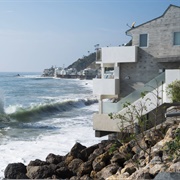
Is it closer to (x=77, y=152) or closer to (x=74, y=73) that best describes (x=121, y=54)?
(x=77, y=152)

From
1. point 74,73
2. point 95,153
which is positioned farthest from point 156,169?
point 74,73

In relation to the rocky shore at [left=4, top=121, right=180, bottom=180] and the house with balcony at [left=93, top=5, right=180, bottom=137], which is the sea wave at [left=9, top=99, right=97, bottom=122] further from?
the rocky shore at [left=4, top=121, right=180, bottom=180]

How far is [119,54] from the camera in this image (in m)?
18.0

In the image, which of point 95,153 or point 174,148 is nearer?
point 174,148

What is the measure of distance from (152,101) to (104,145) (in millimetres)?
3495

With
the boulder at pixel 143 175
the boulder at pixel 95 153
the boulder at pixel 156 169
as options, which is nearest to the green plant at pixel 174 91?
the boulder at pixel 95 153

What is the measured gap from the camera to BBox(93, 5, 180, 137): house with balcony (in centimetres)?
1695

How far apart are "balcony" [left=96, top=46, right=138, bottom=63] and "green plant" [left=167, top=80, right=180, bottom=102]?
3291 millimetres

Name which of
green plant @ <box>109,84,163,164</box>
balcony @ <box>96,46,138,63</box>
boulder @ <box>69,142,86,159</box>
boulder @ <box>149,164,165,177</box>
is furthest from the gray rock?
balcony @ <box>96,46,138,63</box>

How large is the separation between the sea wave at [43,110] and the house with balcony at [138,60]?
19275 millimetres

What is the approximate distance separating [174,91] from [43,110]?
2878cm

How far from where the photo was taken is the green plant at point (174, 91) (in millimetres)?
14968

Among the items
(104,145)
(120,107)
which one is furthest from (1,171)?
(120,107)

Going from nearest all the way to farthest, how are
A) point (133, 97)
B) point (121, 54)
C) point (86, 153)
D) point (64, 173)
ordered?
point (64, 173), point (86, 153), point (133, 97), point (121, 54)
